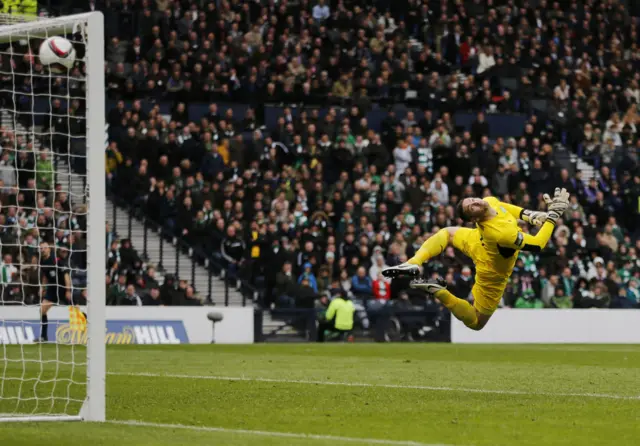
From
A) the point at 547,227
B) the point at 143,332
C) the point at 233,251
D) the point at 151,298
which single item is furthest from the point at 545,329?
the point at 547,227

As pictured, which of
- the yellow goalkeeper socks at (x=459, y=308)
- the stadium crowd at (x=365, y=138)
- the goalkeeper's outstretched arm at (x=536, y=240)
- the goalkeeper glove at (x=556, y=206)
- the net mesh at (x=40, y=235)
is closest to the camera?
the goalkeeper glove at (x=556, y=206)

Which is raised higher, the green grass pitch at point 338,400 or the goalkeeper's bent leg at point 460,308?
the goalkeeper's bent leg at point 460,308

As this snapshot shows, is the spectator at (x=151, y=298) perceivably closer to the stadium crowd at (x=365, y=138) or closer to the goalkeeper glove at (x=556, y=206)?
the stadium crowd at (x=365, y=138)

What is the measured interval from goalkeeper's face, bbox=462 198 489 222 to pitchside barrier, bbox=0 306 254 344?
43.5 feet

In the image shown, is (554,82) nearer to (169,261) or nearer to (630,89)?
(630,89)

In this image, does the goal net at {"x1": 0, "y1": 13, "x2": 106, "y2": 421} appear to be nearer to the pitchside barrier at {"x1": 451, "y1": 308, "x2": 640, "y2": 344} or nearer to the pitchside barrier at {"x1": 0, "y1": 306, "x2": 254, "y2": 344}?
the pitchside barrier at {"x1": 0, "y1": 306, "x2": 254, "y2": 344}

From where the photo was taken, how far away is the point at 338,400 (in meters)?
12.4

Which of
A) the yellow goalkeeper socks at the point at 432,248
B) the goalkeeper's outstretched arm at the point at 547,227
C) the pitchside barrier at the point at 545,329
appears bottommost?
the pitchside barrier at the point at 545,329

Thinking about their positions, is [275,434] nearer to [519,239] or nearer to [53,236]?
[519,239]

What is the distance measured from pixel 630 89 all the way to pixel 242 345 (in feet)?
55.3

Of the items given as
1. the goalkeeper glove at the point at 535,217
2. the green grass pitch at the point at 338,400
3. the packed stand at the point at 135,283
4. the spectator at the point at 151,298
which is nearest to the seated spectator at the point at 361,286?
the packed stand at the point at 135,283

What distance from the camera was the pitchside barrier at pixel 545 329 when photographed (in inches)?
1163

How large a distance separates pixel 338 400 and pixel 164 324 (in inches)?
600

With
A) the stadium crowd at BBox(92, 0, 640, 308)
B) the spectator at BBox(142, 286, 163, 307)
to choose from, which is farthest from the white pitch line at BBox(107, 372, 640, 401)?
the stadium crowd at BBox(92, 0, 640, 308)
